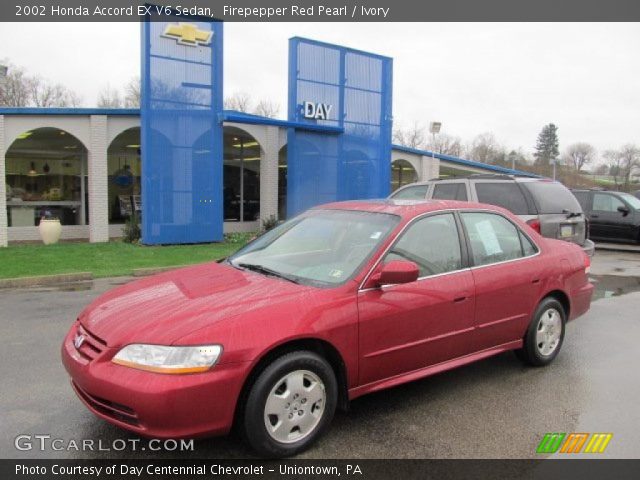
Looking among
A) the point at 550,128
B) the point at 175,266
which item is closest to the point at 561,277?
the point at 175,266

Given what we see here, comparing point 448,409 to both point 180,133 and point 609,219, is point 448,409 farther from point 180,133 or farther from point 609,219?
point 609,219

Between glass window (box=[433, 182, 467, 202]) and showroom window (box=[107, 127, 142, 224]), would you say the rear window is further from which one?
showroom window (box=[107, 127, 142, 224])

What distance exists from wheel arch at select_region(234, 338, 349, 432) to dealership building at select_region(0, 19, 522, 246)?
1166 cm

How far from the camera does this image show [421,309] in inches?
150

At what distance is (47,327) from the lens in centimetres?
617

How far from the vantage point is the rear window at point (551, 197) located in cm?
852

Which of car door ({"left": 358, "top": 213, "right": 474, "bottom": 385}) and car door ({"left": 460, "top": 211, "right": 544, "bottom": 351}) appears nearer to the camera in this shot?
car door ({"left": 358, "top": 213, "right": 474, "bottom": 385})

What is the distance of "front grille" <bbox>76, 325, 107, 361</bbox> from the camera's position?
10.2 ft

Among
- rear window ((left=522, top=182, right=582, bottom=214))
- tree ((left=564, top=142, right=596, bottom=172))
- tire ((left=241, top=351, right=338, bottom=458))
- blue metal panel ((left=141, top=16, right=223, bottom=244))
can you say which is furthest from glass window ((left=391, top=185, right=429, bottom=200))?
tree ((left=564, top=142, right=596, bottom=172))

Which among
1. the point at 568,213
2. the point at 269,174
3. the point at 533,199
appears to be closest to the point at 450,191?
the point at 533,199

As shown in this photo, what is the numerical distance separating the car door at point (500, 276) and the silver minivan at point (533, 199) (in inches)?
147

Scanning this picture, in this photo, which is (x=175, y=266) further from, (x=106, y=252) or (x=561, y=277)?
(x=561, y=277)

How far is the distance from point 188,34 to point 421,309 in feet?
42.0
